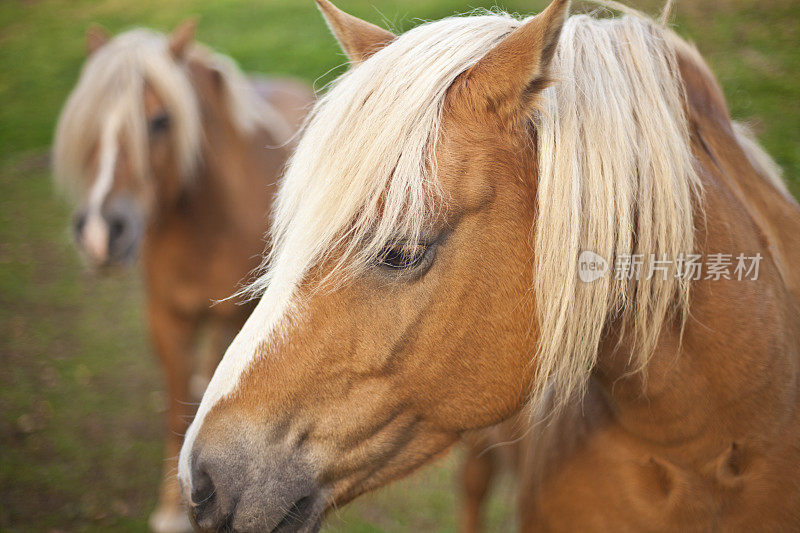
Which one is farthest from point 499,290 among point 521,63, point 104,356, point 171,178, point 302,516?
point 104,356

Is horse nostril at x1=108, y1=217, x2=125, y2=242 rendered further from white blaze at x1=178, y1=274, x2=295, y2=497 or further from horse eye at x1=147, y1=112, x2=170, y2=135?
white blaze at x1=178, y1=274, x2=295, y2=497

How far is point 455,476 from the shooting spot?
3.86m

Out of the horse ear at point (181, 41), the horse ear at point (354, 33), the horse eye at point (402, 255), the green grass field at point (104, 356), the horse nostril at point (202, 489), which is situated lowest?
the green grass field at point (104, 356)

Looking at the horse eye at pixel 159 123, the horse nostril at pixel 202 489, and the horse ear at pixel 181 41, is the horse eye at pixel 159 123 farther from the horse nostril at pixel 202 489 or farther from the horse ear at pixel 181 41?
the horse nostril at pixel 202 489

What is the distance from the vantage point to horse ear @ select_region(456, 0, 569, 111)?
3.52 ft

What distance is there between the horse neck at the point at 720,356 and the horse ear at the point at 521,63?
18.9 inches

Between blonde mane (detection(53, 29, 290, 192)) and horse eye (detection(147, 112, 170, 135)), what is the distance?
4 centimetres

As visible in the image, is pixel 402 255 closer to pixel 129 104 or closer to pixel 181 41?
pixel 129 104

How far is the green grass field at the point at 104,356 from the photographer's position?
139 inches

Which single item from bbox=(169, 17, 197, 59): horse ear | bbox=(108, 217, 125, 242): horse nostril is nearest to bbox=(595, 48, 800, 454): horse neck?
bbox=(108, 217, 125, 242): horse nostril

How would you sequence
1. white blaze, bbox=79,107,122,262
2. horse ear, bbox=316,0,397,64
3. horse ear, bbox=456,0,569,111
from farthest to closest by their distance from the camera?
1. white blaze, bbox=79,107,122,262
2. horse ear, bbox=316,0,397,64
3. horse ear, bbox=456,0,569,111

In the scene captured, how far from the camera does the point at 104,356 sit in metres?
5.02

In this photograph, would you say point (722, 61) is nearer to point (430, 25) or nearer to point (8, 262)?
point (430, 25)

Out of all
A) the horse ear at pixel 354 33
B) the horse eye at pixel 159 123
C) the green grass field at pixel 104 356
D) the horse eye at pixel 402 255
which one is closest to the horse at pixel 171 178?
the horse eye at pixel 159 123
